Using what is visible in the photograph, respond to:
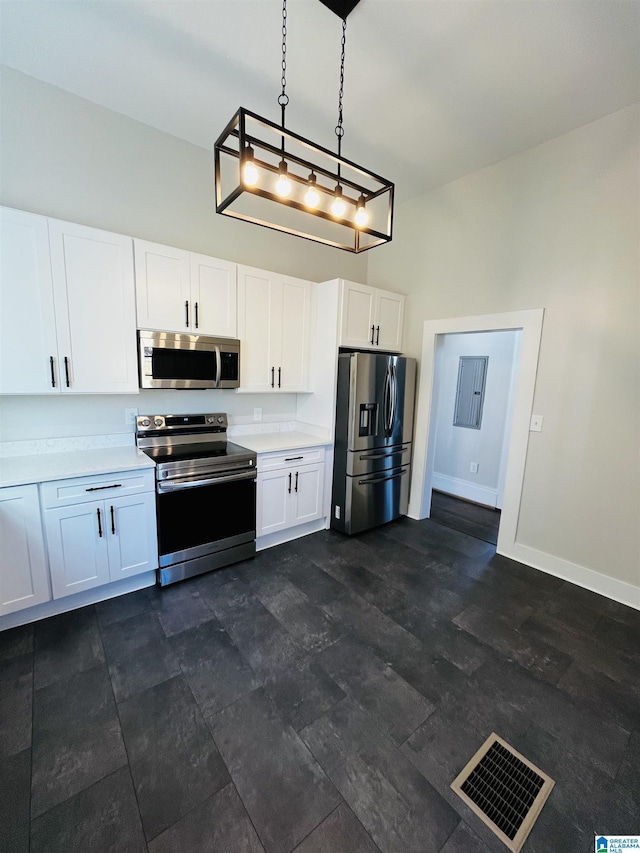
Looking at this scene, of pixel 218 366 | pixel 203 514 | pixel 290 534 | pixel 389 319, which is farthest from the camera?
pixel 389 319

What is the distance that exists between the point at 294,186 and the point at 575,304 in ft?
8.86

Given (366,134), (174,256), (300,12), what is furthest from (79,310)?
(366,134)

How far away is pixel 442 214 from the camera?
3.40 metres

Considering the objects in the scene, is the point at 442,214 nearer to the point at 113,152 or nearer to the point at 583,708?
the point at 113,152

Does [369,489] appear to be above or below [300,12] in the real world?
below

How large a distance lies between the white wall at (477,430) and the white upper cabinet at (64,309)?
3.18 meters

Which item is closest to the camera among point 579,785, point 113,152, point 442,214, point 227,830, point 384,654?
point 227,830

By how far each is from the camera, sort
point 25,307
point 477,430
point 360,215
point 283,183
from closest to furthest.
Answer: point 283,183, point 360,215, point 25,307, point 477,430

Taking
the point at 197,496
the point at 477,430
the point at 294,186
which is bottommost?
the point at 197,496

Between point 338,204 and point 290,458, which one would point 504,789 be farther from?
point 338,204

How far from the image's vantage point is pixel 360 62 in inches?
80.7

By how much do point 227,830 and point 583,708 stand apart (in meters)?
1.71

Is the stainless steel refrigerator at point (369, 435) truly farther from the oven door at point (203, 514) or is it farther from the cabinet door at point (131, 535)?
the cabinet door at point (131, 535)

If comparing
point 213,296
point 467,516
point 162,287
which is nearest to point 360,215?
point 213,296
